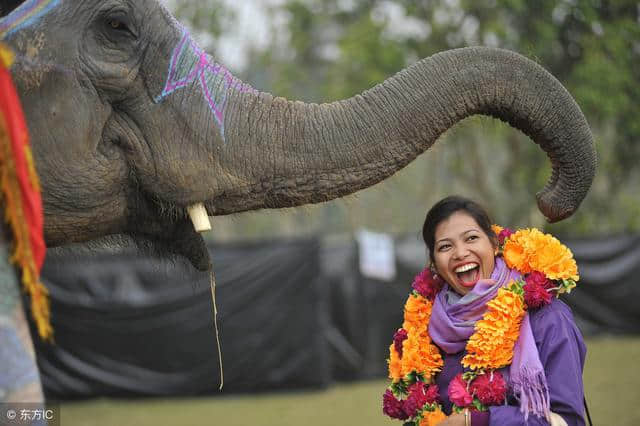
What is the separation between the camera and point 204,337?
932 cm

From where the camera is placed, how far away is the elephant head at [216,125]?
8.12ft

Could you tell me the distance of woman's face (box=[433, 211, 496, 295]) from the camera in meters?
2.91

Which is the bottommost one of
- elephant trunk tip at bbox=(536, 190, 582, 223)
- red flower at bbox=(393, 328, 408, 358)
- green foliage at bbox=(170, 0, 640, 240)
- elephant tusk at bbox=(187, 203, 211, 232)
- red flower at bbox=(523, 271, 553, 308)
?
red flower at bbox=(393, 328, 408, 358)

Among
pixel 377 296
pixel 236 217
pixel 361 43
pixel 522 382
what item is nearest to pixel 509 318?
pixel 522 382

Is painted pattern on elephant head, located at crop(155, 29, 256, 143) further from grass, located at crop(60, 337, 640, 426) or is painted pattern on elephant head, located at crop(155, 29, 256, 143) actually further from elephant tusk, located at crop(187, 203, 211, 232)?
grass, located at crop(60, 337, 640, 426)

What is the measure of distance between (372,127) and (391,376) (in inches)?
43.9

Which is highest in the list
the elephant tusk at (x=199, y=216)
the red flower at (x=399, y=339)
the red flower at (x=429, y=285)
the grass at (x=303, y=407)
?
the elephant tusk at (x=199, y=216)

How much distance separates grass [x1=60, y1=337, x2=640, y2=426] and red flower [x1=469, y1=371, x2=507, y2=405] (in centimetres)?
485

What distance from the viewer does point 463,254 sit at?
290 cm

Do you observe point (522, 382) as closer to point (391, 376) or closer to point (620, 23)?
point (391, 376)

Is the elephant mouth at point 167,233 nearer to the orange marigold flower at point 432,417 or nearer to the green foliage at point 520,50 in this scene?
the orange marigold flower at point 432,417

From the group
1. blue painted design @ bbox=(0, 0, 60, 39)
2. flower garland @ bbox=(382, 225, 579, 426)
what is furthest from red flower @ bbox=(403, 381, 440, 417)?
blue painted design @ bbox=(0, 0, 60, 39)

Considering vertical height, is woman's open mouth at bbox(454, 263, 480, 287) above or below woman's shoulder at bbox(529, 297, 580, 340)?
above

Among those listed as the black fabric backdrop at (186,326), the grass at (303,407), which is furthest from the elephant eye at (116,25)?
the black fabric backdrop at (186,326)
